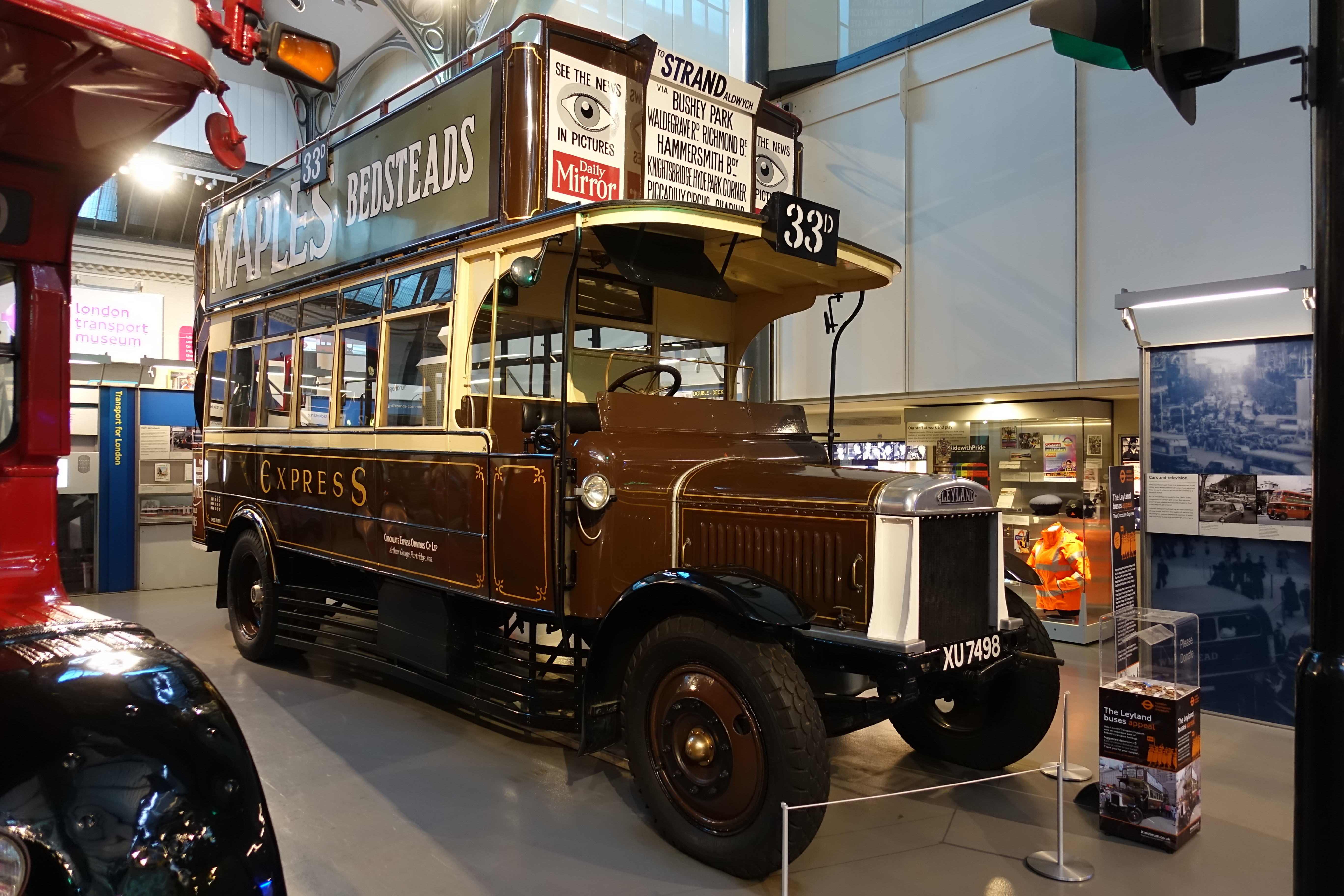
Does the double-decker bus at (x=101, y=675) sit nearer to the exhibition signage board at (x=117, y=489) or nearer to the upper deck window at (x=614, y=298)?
the upper deck window at (x=614, y=298)

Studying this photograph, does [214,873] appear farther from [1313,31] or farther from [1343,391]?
[1313,31]

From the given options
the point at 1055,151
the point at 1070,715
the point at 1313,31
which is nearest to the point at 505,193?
the point at 1313,31

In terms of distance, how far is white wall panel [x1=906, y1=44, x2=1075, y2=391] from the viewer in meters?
7.17

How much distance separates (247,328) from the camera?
242 inches

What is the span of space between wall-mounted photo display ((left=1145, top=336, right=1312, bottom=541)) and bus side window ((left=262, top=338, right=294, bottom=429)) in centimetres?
553

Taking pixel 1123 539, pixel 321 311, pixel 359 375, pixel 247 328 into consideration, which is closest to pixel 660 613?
pixel 359 375

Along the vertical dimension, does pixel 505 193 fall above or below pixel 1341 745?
above

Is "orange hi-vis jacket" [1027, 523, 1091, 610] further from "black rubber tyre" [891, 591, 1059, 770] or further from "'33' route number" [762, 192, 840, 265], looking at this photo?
"'33' route number" [762, 192, 840, 265]

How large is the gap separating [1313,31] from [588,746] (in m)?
3.23

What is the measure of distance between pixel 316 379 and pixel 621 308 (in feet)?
6.94

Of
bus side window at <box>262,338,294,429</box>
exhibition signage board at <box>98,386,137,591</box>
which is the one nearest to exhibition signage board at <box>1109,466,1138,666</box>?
bus side window at <box>262,338,294,429</box>

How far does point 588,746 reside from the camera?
11.4ft

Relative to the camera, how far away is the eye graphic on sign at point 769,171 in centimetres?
507

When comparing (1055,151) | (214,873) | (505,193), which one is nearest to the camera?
(214,873)
